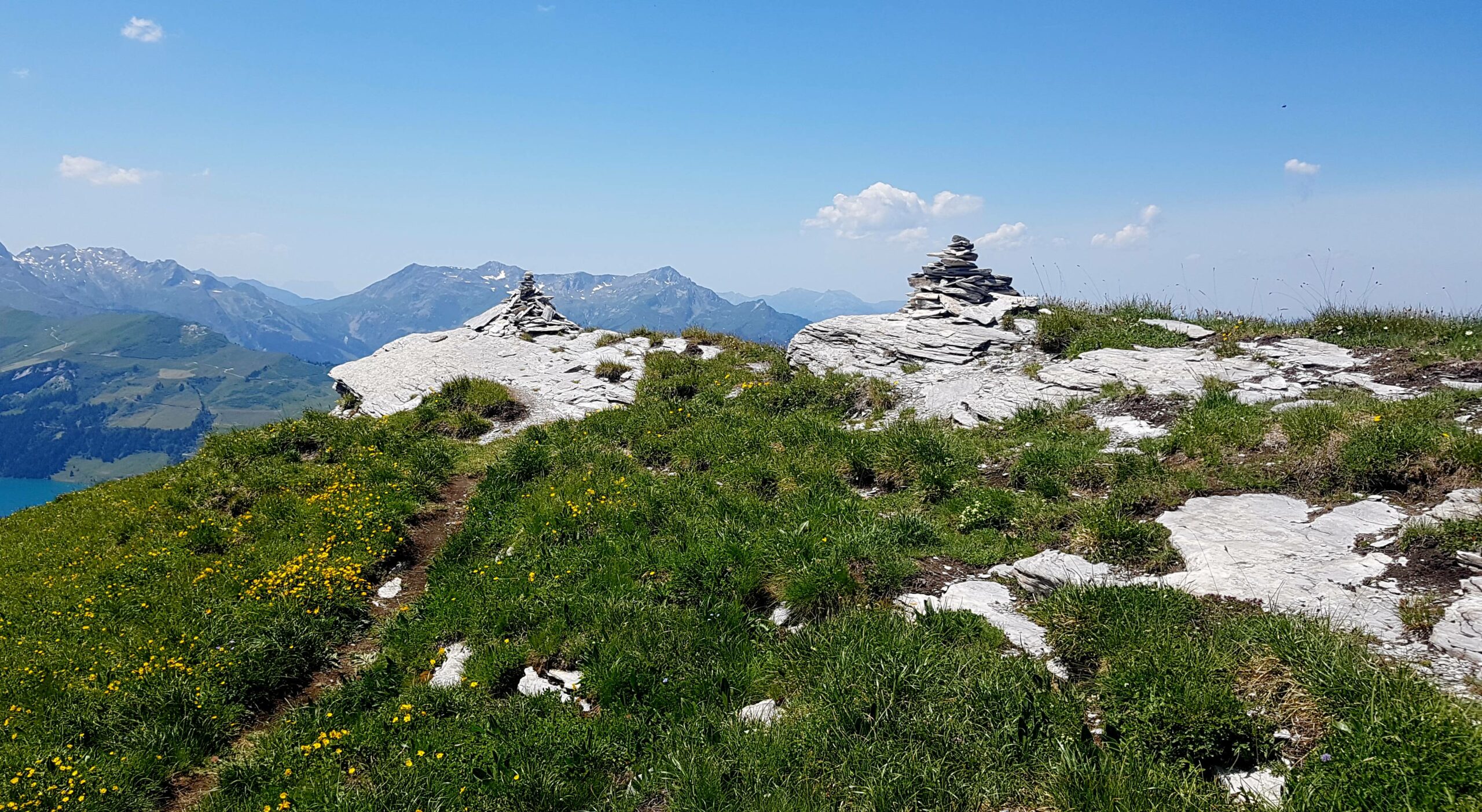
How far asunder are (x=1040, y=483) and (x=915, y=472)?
1927 mm

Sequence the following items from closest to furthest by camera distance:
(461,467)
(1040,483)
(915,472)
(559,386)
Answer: (1040,483)
(915,472)
(461,467)
(559,386)

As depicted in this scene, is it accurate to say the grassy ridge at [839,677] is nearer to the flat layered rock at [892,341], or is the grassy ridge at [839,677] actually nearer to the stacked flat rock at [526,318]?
the flat layered rock at [892,341]

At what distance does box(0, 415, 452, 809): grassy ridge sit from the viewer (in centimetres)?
675

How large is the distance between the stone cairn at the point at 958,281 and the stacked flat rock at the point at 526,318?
42.5ft

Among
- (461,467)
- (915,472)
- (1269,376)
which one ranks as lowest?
(461,467)

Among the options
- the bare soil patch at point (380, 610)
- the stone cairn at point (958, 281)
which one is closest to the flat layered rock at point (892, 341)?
the stone cairn at point (958, 281)

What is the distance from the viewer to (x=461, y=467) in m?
15.2

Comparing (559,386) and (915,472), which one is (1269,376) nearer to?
(915,472)

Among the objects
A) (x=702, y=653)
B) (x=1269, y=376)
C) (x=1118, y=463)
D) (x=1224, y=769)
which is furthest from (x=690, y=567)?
(x=1269, y=376)

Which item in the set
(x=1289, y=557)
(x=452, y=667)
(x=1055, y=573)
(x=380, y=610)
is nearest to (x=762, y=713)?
(x=1055, y=573)

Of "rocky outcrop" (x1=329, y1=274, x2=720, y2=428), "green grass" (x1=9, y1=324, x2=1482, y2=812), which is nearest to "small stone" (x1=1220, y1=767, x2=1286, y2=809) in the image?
"green grass" (x1=9, y1=324, x2=1482, y2=812)

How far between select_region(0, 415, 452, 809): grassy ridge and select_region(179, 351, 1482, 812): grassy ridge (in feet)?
3.33

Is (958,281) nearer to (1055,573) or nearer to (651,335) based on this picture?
(651,335)

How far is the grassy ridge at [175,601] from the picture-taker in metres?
6.75
